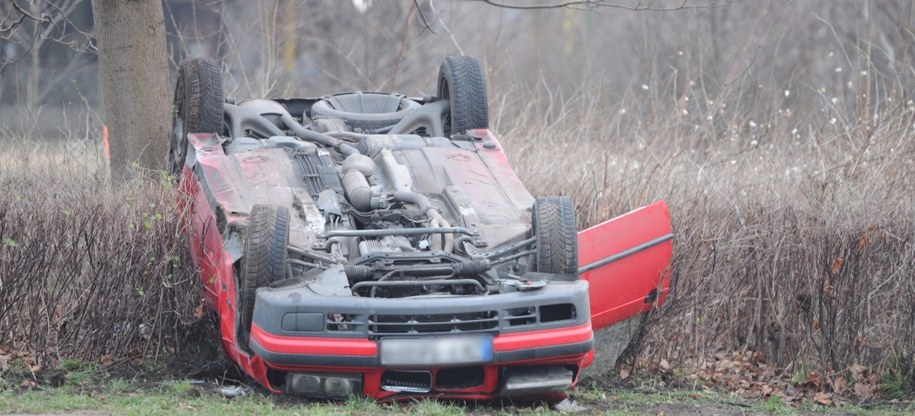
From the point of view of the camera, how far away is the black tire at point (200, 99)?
26.3 feet

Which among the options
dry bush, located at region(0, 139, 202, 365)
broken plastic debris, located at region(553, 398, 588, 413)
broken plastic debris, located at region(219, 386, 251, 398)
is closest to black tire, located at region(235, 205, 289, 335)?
broken plastic debris, located at region(219, 386, 251, 398)

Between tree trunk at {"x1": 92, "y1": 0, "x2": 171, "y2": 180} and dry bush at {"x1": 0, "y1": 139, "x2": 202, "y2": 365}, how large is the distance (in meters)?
1.91

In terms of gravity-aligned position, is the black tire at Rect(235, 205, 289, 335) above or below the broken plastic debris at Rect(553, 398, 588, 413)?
above

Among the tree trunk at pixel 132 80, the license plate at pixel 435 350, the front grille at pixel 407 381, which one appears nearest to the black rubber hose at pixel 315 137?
the tree trunk at pixel 132 80

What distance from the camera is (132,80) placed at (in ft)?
31.1

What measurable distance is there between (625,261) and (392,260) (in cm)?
148

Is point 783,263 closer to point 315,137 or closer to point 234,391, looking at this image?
point 315,137

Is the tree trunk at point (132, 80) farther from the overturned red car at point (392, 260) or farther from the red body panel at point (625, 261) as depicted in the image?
the red body panel at point (625, 261)

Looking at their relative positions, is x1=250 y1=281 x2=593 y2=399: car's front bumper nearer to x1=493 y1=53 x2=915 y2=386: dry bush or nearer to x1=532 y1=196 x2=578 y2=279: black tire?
x1=532 y1=196 x2=578 y2=279: black tire

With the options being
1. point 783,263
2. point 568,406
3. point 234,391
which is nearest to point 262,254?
point 234,391

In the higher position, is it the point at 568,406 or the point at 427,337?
the point at 427,337

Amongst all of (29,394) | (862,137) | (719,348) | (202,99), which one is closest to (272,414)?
(29,394)

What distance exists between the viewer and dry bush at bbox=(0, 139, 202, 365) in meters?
7.14

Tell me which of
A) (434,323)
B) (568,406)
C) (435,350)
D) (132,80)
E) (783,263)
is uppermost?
(132,80)
